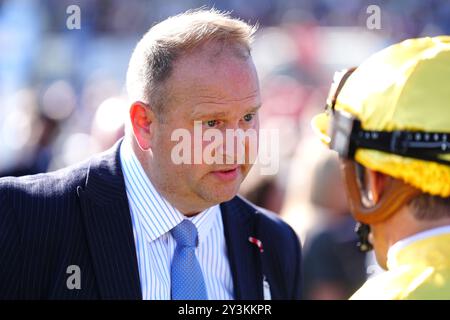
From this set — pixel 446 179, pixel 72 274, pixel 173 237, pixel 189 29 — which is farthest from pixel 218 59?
pixel 446 179

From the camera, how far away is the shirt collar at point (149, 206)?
3.58m

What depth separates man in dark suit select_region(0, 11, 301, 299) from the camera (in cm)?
341

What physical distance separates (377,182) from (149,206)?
1266 mm

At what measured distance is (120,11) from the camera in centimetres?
1402

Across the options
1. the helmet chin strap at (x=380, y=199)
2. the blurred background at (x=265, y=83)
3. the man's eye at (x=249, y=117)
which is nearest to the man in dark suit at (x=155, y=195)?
the man's eye at (x=249, y=117)

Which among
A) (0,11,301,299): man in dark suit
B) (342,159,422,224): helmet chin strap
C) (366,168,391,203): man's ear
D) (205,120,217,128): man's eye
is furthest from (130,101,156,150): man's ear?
(366,168,391,203): man's ear

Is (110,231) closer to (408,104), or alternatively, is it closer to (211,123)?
(211,123)

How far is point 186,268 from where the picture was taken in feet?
11.8

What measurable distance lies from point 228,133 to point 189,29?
42cm

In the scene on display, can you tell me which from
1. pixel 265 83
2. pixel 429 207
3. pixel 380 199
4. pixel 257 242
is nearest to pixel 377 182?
pixel 380 199

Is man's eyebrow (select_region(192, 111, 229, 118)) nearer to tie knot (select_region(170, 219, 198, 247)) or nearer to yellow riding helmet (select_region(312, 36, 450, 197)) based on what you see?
tie knot (select_region(170, 219, 198, 247))

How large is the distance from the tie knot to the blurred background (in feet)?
5.16

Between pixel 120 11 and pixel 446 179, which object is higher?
pixel 120 11
